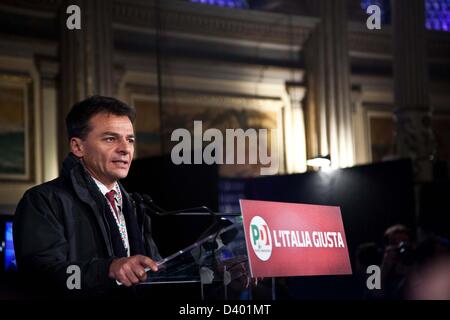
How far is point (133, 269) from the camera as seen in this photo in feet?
8.42

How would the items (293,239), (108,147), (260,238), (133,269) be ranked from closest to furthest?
(133,269), (260,238), (293,239), (108,147)

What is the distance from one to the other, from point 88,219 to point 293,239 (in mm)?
673

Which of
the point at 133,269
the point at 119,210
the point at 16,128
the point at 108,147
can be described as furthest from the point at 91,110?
the point at 16,128

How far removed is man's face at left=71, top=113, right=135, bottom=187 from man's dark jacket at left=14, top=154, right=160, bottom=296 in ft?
0.16

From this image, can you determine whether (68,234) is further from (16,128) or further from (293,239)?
(16,128)

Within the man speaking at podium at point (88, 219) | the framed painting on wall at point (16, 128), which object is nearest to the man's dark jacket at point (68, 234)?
the man speaking at podium at point (88, 219)

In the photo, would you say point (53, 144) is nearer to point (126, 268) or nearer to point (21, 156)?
point (21, 156)

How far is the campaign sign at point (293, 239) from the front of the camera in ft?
8.98

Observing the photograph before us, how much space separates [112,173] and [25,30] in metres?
8.86

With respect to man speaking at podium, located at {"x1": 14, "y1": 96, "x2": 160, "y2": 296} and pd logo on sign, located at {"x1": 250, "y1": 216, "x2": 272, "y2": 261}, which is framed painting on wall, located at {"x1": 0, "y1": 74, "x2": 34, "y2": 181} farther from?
pd logo on sign, located at {"x1": 250, "y1": 216, "x2": 272, "y2": 261}

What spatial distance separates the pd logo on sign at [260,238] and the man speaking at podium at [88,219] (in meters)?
0.33

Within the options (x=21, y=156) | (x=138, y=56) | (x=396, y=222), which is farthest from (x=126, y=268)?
(x=138, y=56)
